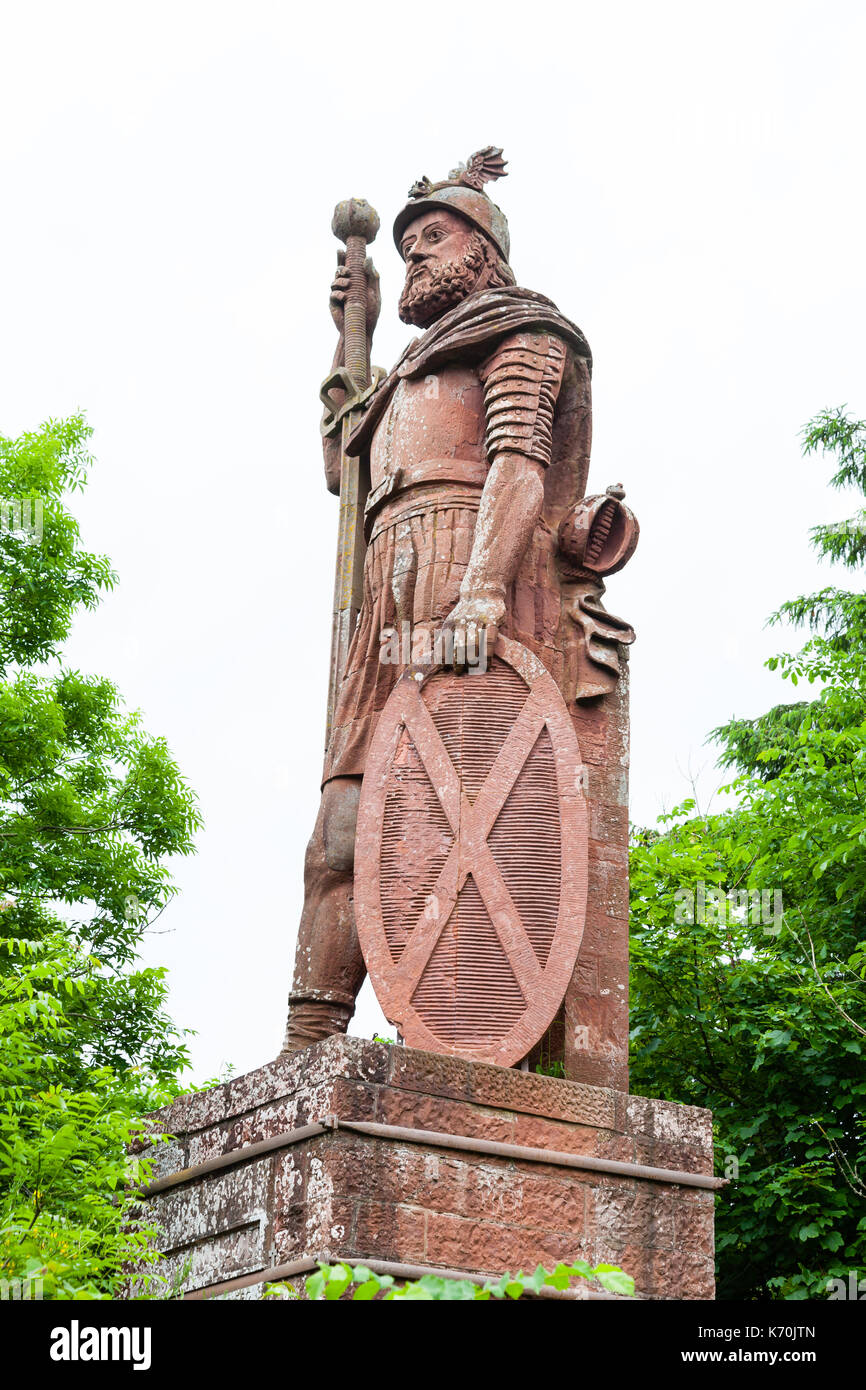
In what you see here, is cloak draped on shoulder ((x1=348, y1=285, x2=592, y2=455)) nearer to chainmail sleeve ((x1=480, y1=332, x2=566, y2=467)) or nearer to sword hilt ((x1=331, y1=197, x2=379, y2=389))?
chainmail sleeve ((x1=480, y1=332, x2=566, y2=467))

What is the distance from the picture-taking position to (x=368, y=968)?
6367 mm

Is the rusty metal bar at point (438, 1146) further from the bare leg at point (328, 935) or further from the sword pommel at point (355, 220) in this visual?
the sword pommel at point (355, 220)

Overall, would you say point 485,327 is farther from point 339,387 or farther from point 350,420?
point 339,387

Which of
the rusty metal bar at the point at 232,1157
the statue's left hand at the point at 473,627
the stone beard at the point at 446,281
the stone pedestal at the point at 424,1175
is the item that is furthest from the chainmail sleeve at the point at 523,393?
the rusty metal bar at the point at 232,1157

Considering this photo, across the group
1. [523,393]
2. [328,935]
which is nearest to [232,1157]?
[328,935]

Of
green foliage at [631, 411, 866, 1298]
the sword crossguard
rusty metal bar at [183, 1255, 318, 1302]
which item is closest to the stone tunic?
the sword crossguard

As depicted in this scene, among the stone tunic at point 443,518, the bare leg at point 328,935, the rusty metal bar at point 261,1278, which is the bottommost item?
the rusty metal bar at point 261,1278

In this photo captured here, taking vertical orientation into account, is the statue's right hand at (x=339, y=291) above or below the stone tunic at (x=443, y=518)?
above

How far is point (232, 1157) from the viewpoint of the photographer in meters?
6.04

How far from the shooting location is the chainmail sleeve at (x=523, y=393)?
23.3 ft

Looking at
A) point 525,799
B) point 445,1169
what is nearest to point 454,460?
Result: point 525,799

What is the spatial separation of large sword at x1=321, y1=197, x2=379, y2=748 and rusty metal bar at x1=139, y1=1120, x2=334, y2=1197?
1902 mm

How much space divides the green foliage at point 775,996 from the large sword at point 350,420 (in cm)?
406

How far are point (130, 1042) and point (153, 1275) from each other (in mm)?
6224
